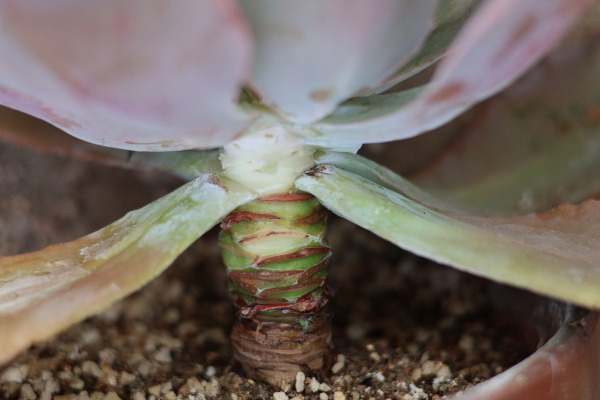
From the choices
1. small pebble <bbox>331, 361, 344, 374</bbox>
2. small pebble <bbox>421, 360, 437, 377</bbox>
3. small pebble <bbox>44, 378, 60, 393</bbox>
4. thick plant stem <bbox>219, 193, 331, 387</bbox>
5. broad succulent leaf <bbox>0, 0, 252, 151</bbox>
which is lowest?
small pebble <bbox>44, 378, 60, 393</bbox>

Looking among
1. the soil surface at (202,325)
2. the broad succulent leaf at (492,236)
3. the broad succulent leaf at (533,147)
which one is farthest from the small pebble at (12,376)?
the broad succulent leaf at (533,147)

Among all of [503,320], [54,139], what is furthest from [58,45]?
[503,320]

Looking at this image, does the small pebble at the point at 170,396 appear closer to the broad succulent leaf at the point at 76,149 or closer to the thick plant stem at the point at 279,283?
the thick plant stem at the point at 279,283

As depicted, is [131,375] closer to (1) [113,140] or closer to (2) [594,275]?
(1) [113,140]

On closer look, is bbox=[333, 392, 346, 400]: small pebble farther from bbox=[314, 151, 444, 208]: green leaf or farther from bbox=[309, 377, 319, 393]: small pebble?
bbox=[314, 151, 444, 208]: green leaf

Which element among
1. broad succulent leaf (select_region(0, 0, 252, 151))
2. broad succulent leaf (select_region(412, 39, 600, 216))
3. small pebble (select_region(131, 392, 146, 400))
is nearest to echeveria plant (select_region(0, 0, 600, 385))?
broad succulent leaf (select_region(0, 0, 252, 151))

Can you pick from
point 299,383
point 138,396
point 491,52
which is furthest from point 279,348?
point 491,52

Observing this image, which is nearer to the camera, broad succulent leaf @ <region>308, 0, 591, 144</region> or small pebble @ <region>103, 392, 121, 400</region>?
broad succulent leaf @ <region>308, 0, 591, 144</region>

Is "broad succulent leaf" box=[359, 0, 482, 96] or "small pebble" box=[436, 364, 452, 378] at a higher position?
"broad succulent leaf" box=[359, 0, 482, 96]
